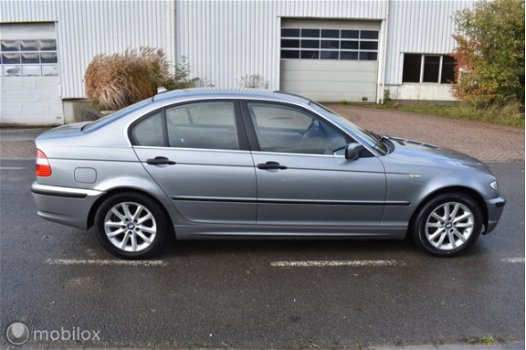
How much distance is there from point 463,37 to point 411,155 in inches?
550

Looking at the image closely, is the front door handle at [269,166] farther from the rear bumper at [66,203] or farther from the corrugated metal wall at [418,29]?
the corrugated metal wall at [418,29]

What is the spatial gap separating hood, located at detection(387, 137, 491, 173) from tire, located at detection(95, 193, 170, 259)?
2.30 meters

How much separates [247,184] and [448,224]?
78.0 inches

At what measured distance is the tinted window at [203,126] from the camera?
4.23m

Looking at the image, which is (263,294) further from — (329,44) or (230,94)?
(329,44)

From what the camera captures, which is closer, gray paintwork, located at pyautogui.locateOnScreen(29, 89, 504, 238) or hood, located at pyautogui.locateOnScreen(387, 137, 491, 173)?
gray paintwork, located at pyautogui.locateOnScreen(29, 89, 504, 238)

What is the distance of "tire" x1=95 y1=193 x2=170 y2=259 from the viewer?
13.8ft

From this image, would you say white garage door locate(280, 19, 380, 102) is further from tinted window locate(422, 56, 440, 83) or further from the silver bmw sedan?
the silver bmw sedan

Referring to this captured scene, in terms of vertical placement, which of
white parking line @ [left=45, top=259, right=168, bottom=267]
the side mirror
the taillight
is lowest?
white parking line @ [left=45, top=259, right=168, bottom=267]

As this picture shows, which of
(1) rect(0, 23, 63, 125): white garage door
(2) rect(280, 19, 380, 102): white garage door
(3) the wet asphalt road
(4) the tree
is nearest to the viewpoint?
(3) the wet asphalt road

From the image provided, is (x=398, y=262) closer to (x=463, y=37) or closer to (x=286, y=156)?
(x=286, y=156)

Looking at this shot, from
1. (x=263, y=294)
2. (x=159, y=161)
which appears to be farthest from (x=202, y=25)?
(x=263, y=294)

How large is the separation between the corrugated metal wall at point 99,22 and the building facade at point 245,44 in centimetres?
4

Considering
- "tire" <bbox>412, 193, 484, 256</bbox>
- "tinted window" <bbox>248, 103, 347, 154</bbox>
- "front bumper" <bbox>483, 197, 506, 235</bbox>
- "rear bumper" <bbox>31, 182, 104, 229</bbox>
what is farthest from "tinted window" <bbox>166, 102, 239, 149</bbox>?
"front bumper" <bbox>483, 197, 506, 235</bbox>
